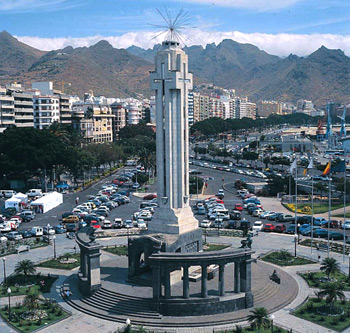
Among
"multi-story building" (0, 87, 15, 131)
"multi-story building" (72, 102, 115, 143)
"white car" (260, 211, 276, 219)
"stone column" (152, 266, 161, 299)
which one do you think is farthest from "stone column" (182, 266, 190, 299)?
"multi-story building" (72, 102, 115, 143)

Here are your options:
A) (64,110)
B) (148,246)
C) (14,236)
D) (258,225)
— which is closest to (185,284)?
(148,246)

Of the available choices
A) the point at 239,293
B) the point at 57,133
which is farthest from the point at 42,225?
the point at 57,133

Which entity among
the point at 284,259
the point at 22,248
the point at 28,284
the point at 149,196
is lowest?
the point at 28,284

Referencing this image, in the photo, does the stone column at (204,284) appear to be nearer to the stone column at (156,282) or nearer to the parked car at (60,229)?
the stone column at (156,282)

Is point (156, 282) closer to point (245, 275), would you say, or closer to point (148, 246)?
point (148, 246)

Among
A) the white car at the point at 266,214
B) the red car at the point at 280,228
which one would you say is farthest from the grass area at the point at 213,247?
the white car at the point at 266,214
